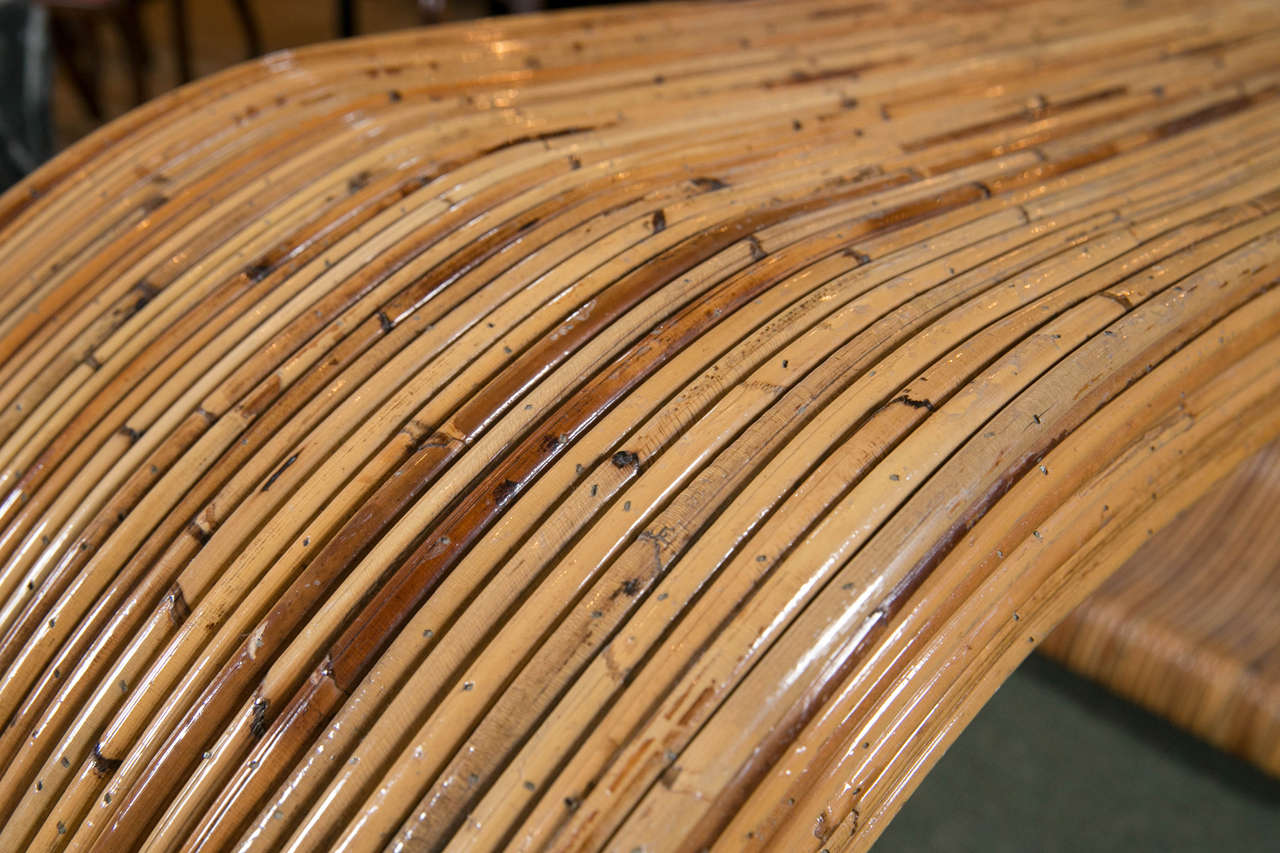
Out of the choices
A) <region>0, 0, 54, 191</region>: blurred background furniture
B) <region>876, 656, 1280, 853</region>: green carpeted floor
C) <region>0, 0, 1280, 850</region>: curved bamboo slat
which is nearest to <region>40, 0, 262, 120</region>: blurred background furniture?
<region>0, 0, 54, 191</region>: blurred background furniture

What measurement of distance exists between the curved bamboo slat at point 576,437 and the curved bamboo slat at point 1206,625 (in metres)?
0.54

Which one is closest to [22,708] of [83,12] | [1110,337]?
[1110,337]

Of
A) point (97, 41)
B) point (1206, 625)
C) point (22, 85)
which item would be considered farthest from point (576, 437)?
point (97, 41)

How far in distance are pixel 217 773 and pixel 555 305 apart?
281mm

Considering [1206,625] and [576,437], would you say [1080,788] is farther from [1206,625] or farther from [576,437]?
[576,437]

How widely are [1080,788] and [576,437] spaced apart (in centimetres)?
91

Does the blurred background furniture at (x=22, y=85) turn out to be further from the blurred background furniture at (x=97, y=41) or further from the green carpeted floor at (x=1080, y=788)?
the green carpeted floor at (x=1080, y=788)

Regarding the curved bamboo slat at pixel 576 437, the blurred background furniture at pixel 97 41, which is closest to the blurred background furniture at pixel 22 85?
the curved bamboo slat at pixel 576 437

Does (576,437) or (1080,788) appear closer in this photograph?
(576,437)

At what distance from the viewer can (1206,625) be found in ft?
3.74

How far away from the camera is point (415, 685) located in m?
0.44

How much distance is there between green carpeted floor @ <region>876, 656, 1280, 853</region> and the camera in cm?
111

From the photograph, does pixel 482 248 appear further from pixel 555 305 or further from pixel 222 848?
pixel 222 848

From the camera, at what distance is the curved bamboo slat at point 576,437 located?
428 millimetres
